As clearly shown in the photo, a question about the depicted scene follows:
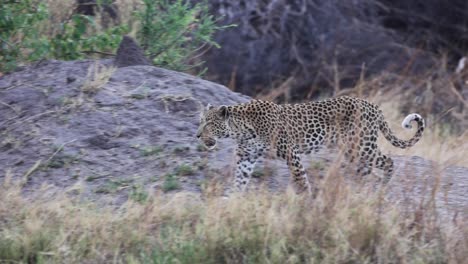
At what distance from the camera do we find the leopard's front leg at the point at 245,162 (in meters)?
8.77

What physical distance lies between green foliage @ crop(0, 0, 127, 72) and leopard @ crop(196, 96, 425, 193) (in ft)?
9.06

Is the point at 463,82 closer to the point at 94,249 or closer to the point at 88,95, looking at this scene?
the point at 88,95

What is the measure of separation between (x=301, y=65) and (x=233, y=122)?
288 inches

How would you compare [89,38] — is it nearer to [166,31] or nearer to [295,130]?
[166,31]

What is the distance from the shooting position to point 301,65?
1616cm

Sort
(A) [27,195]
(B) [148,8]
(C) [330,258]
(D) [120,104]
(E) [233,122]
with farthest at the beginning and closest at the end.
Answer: (B) [148,8]
(D) [120,104]
(E) [233,122]
(A) [27,195]
(C) [330,258]

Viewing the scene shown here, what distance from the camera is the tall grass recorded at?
22.6 ft

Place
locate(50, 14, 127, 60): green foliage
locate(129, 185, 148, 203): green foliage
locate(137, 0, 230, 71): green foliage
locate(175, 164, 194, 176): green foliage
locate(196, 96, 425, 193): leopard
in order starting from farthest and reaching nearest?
locate(137, 0, 230, 71): green foliage → locate(50, 14, 127, 60): green foliage → locate(196, 96, 425, 193): leopard → locate(175, 164, 194, 176): green foliage → locate(129, 185, 148, 203): green foliage

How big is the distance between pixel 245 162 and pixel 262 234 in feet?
6.46

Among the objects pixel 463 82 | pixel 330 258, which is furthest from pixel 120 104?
pixel 463 82

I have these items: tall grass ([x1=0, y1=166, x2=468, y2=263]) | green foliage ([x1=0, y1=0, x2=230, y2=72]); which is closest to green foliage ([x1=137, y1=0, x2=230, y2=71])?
green foliage ([x1=0, y1=0, x2=230, y2=72])

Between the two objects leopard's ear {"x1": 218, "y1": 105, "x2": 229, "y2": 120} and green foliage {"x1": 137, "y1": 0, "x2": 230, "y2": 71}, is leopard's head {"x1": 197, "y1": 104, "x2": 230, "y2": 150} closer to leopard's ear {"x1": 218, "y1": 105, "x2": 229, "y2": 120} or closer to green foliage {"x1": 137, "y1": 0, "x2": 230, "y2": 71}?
leopard's ear {"x1": 218, "y1": 105, "x2": 229, "y2": 120}

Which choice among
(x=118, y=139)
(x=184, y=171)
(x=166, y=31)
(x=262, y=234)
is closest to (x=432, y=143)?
(x=166, y=31)

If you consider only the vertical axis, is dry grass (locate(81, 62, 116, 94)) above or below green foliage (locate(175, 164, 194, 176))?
above
